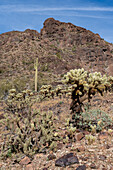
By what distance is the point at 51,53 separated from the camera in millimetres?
44469

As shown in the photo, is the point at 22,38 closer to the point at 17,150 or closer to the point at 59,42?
the point at 59,42

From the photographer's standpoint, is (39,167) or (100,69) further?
(100,69)

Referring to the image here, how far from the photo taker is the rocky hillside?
34047 mm

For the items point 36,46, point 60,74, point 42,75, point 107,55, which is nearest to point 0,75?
point 42,75

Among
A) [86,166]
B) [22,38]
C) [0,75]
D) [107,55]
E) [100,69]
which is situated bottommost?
[86,166]

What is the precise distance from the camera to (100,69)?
151 feet

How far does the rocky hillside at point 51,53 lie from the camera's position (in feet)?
112

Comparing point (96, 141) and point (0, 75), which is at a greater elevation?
point (0, 75)

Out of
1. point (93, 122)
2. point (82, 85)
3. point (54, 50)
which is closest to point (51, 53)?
point (54, 50)

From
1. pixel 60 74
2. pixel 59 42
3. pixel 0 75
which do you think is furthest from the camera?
pixel 59 42

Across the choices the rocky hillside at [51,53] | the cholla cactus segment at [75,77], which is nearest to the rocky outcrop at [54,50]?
the rocky hillside at [51,53]

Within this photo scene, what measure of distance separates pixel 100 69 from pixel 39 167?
149ft

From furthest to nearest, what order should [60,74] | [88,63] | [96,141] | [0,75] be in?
[88,63]
[60,74]
[0,75]
[96,141]

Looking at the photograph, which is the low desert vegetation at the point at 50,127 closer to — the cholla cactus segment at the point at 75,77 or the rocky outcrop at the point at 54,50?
the cholla cactus segment at the point at 75,77
